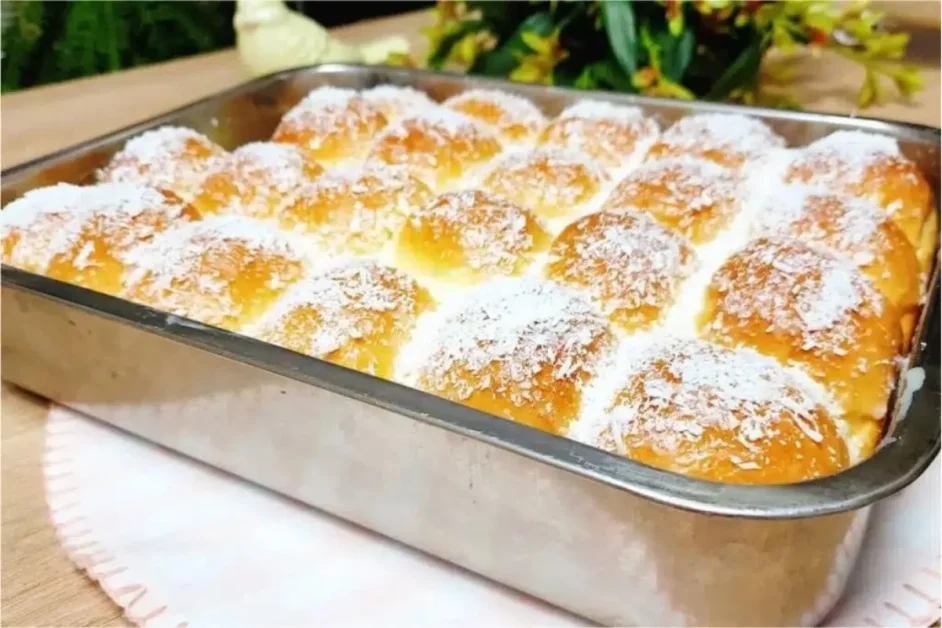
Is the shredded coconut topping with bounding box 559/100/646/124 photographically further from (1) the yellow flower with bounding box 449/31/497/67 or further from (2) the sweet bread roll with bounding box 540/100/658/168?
(1) the yellow flower with bounding box 449/31/497/67

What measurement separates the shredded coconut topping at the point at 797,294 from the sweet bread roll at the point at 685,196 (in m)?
0.13

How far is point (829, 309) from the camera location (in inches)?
32.4

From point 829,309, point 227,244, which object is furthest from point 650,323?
point 227,244

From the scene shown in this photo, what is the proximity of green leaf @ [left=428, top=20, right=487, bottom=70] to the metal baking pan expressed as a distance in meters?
1.11

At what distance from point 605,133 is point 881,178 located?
1.20ft

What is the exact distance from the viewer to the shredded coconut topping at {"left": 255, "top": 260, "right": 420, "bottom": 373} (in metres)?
0.82

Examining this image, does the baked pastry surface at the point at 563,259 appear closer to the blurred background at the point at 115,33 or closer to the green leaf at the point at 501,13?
the green leaf at the point at 501,13

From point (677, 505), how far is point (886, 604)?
0.80 feet

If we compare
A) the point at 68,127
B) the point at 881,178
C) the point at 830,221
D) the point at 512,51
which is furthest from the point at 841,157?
the point at 68,127

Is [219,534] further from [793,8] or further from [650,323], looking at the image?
[793,8]

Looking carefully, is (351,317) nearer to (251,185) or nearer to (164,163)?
(251,185)

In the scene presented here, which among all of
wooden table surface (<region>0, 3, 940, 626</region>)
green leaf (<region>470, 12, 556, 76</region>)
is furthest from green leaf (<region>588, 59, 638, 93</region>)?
wooden table surface (<region>0, 3, 940, 626</region>)

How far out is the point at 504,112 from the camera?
1340 millimetres

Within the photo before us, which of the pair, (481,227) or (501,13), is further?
(501,13)
